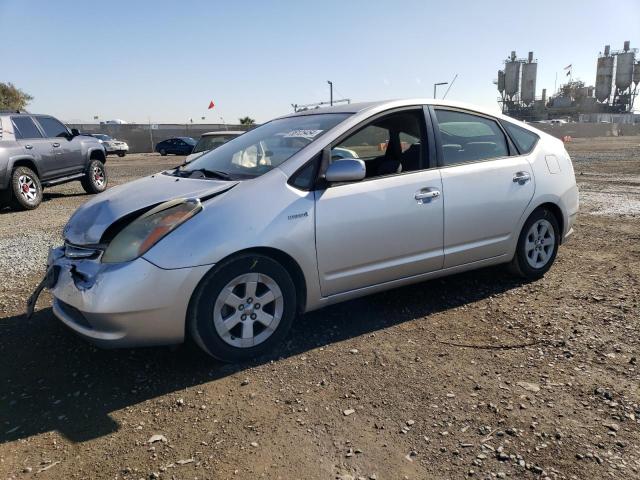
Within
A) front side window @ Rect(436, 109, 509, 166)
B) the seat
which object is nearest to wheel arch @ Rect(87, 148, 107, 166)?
the seat

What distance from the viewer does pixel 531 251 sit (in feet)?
15.5

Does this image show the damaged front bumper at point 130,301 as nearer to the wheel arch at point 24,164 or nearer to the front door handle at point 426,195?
the front door handle at point 426,195

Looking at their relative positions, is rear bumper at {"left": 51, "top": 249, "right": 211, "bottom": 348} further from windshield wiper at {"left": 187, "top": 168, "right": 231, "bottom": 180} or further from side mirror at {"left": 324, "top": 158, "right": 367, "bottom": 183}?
side mirror at {"left": 324, "top": 158, "right": 367, "bottom": 183}

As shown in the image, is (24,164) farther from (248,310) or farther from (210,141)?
(248,310)

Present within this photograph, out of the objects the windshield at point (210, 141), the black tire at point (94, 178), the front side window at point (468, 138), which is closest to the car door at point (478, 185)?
the front side window at point (468, 138)

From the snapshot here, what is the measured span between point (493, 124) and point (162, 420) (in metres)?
3.67

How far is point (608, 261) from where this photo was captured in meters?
5.43

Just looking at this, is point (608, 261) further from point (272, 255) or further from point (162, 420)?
point (162, 420)

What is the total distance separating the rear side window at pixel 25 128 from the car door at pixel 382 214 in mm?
8557

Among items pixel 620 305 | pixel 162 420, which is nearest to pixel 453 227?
pixel 620 305

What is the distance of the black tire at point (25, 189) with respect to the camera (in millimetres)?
9438

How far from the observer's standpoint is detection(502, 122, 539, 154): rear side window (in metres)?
4.64

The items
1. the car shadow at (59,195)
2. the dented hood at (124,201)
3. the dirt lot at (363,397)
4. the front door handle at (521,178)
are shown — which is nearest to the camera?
the dirt lot at (363,397)

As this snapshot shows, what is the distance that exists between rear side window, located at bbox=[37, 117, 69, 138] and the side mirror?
9.28 metres
